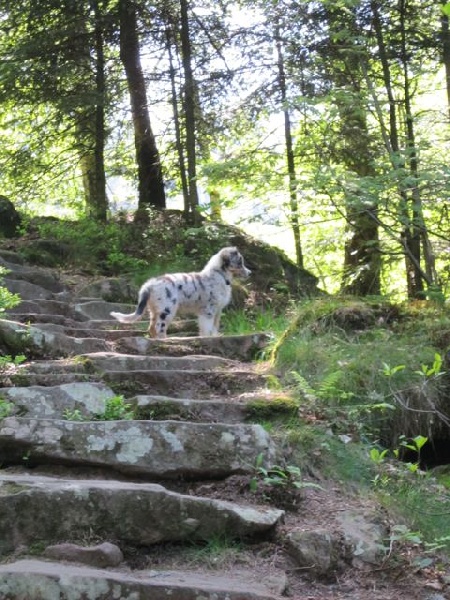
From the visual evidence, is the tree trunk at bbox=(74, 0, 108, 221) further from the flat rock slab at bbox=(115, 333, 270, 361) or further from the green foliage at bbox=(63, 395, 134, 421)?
the green foliage at bbox=(63, 395, 134, 421)

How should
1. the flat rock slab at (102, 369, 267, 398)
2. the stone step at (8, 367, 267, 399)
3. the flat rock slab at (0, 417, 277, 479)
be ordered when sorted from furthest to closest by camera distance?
the flat rock slab at (102, 369, 267, 398) → the stone step at (8, 367, 267, 399) → the flat rock slab at (0, 417, 277, 479)

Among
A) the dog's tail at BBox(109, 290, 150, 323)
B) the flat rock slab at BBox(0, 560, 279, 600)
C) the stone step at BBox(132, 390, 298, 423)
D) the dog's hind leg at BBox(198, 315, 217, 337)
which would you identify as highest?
the dog's tail at BBox(109, 290, 150, 323)

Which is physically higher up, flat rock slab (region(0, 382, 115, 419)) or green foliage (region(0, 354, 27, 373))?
green foliage (region(0, 354, 27, 373))

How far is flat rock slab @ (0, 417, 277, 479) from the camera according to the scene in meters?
4.57

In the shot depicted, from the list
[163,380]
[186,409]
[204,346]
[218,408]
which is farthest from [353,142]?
[186,409]

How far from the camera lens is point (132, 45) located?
1672 centimetres

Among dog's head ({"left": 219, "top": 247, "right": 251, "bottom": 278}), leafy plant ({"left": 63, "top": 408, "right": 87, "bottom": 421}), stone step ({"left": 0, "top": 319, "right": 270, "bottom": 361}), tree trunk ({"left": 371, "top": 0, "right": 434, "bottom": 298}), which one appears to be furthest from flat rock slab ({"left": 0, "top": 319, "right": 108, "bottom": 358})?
tree trunk ({"left": 371, "top": 0, "right": 434, "bottom": 298})

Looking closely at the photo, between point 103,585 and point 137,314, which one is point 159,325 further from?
point 103,585

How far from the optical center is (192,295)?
10.4 meters

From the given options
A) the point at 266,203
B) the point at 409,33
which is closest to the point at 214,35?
the point at 409,33

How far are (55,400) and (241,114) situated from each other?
11.0m

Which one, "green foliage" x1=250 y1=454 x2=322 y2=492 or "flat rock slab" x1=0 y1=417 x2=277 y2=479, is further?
"green foliage" x1=250 y1=454 x2=322 y2=492

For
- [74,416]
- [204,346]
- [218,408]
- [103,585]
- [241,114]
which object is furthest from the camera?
[241,114]

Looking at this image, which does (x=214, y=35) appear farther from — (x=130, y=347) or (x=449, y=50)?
(x=130, y=347)
